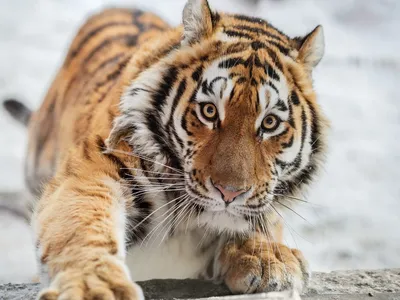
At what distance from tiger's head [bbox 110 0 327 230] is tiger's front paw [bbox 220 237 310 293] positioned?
0.18ft

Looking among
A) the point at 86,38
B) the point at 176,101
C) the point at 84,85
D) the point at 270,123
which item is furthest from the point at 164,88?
the point at 86,38

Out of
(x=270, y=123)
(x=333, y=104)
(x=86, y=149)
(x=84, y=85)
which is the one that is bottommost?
(x=86, y=149)

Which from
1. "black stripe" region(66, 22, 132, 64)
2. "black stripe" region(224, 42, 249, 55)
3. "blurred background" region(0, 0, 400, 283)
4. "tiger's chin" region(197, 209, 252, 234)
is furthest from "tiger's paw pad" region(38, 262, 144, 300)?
"blurred background" region(0, 0, 400, 283)

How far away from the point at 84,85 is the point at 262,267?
3.28ft

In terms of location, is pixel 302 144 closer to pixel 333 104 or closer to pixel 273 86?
pixel 273 86

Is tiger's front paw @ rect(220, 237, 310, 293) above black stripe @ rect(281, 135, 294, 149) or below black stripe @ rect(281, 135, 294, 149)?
below

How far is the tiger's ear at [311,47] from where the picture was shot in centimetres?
141

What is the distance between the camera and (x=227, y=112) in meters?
1.26

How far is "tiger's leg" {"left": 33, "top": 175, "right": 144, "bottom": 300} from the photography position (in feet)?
3.32

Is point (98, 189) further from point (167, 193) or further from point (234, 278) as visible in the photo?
point (234, 278)

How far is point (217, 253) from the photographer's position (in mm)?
1410

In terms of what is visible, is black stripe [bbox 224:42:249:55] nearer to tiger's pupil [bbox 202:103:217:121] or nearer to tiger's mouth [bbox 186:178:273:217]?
tiger's pupil [bbox 202:103:217:121]

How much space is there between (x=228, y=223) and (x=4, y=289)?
1.60 feet

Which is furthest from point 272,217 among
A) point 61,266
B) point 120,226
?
point 61,266
